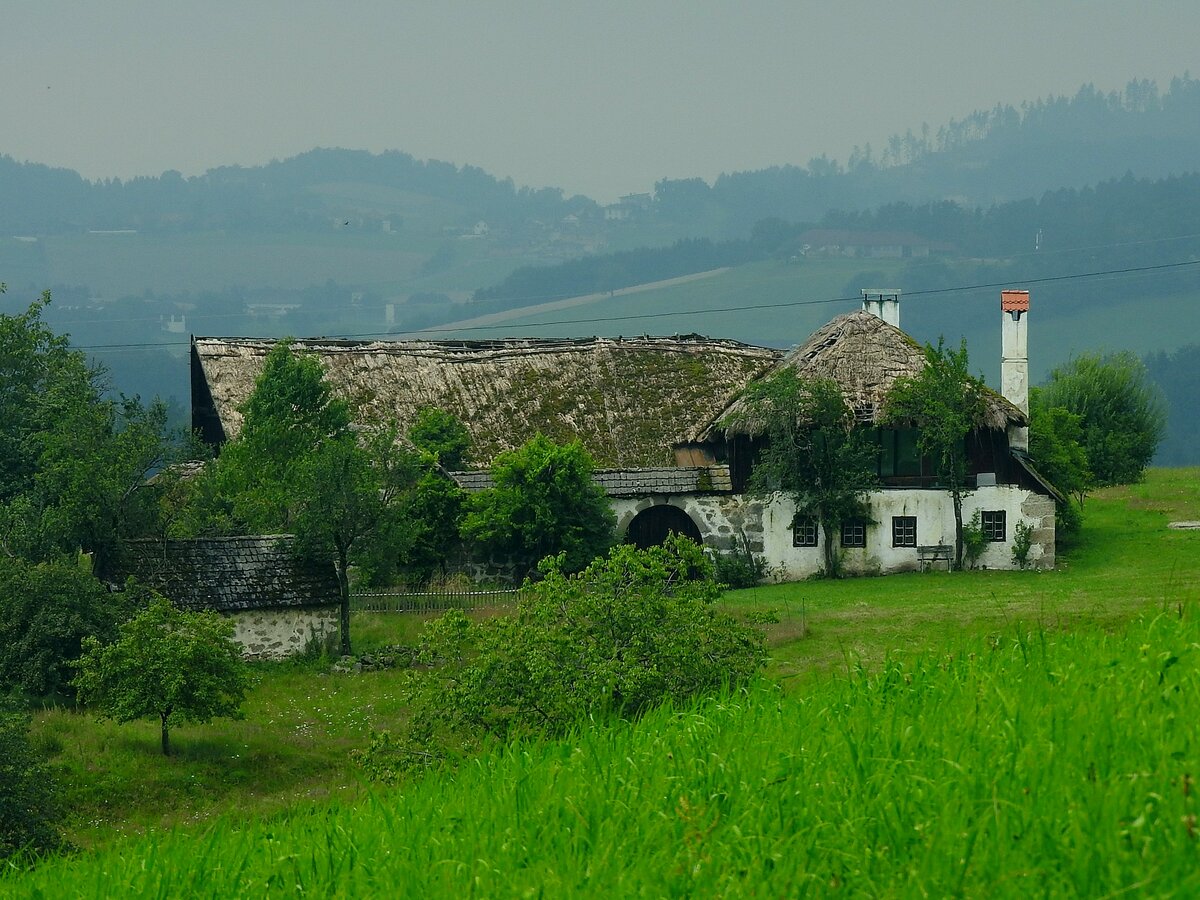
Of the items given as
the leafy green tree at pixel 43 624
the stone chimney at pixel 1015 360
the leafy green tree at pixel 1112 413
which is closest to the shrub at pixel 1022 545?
the stone chimney at pixel 1015 360

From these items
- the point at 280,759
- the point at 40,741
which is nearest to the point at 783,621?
the point at 280,759

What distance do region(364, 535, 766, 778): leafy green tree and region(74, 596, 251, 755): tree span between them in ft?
19.0

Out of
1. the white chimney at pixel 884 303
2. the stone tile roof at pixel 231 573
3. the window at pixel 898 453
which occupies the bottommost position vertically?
the stone tile roof at pixel 231 573

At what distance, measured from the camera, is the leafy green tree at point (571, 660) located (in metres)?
16.1

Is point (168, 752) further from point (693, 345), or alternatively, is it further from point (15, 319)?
point (693, 345)

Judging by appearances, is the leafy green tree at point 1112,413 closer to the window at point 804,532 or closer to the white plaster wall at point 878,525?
the white plaster wall at point 878,525

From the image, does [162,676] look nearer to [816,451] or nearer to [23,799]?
[23,799]

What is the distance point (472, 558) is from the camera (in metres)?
35.1

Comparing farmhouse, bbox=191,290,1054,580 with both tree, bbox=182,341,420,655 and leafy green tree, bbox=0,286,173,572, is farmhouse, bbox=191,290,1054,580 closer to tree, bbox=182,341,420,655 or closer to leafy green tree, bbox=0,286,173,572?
tree, bbox=182,341,420,655

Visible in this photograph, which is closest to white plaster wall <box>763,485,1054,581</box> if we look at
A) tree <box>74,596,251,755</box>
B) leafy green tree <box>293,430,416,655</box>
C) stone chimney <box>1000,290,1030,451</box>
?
stone chimney <box>1000,290,1030,451</box>

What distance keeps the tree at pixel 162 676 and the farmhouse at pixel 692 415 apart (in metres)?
12.9

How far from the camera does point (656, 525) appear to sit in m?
36.4

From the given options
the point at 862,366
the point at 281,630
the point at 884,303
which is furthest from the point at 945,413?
the point at 281,630

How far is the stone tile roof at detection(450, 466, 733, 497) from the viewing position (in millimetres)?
35719
